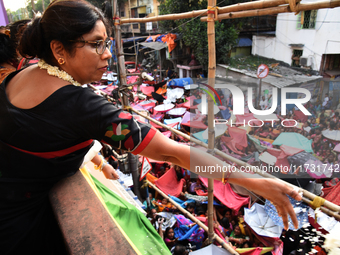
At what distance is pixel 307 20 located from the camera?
1349 centimetres

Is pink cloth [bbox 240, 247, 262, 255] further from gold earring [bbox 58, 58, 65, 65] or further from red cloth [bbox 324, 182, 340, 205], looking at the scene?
gold earring [bbox 58, 58, 65, 65]

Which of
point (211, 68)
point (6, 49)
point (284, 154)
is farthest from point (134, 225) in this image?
point (284, 154)

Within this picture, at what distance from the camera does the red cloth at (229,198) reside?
6203 mm

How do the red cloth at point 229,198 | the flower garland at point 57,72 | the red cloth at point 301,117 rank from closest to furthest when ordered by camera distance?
the flower garland at point 57,72
the red cloth at point 229,198
the red cloth at point 301,117

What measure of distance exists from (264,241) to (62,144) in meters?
5.39

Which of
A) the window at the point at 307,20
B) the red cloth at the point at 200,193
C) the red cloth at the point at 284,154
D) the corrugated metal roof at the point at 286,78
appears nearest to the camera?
the red cloth at the point at 200,193

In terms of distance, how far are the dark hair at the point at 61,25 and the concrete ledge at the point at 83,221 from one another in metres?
0.72

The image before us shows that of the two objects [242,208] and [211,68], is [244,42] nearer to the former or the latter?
[242,208]

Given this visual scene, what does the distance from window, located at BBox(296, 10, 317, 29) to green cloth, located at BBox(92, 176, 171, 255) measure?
15369mm

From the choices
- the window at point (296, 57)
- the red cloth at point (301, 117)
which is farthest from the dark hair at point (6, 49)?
the window at point (296, 57)

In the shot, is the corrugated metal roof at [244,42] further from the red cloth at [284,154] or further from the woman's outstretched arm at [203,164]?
the woman's outstretched arm at [203,164]

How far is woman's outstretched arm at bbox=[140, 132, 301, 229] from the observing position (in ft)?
3.25

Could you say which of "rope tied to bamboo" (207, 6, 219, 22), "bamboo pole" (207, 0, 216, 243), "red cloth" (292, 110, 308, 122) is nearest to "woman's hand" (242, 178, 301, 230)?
"bamboo pole" (207, 0, 216, 243)

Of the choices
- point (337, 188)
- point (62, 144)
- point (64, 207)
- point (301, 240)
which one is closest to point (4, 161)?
point (62, 144)
